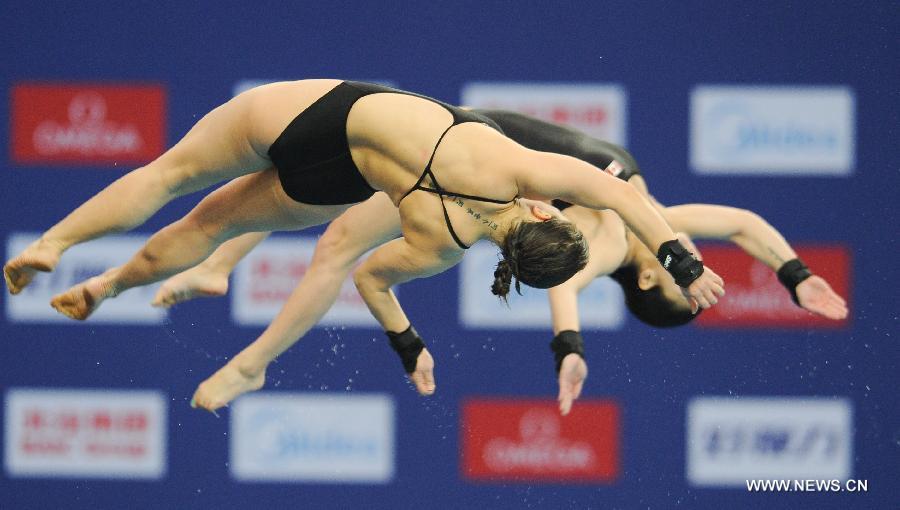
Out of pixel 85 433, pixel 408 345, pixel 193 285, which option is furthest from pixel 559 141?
pixel 85 433

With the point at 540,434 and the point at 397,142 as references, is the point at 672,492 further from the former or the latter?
the point at 397,142

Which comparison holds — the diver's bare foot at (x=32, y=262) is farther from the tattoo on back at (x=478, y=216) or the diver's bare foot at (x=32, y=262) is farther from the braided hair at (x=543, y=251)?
the braided hair at (x=543, y=251)

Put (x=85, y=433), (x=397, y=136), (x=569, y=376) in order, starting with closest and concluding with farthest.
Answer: (x=397, y=136)
(x=569, y=376)
(x=85, y=433)

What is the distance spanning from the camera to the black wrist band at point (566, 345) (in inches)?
190

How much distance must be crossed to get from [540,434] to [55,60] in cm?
306

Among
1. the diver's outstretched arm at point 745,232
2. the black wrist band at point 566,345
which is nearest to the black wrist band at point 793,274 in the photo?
the diver's outstretched arm at point 745,232

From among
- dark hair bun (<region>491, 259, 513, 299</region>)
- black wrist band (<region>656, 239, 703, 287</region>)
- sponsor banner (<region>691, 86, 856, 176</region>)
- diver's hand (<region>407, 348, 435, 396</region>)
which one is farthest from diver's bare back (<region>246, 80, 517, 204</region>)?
sponsor banner (<region>691, 86, 856, 176</region>)

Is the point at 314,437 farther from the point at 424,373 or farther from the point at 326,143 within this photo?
the point at 326,143

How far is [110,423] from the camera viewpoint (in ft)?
21.5

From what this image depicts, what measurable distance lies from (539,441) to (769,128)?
193 centimetres

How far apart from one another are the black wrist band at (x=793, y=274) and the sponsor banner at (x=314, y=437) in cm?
222

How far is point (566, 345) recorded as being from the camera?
15.9 feet

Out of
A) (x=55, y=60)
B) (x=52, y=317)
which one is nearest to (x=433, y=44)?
(x=55, y=60)

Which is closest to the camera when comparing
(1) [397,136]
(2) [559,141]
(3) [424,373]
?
(1) [397,136]
